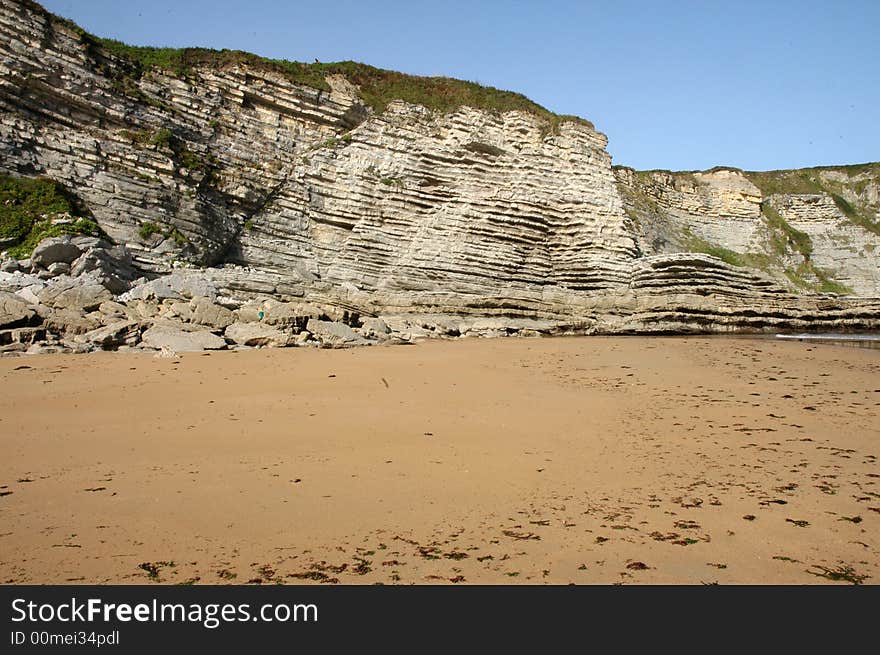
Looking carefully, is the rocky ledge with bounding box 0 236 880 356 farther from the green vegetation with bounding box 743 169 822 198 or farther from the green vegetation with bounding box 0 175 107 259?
the green vegetation with bounding box 743 169 822 198

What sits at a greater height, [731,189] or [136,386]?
[731,189]

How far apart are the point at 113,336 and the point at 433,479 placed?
8972 mm

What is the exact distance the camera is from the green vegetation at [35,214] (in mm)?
14789

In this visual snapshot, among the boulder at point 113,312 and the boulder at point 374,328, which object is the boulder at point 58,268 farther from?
the boulder at point 374,328

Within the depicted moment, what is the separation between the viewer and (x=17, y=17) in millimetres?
17375

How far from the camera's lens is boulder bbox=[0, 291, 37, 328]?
10636 mm

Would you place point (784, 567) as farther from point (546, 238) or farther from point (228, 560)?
point (546, 238)

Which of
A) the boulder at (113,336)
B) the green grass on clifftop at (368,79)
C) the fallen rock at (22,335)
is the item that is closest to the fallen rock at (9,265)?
the fallen rock at (22,335)

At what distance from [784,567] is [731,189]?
38488mm

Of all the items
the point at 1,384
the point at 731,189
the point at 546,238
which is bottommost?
the point at 1,384

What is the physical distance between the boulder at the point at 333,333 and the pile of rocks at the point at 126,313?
24mm

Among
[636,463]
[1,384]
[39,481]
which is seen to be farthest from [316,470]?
[1,384]

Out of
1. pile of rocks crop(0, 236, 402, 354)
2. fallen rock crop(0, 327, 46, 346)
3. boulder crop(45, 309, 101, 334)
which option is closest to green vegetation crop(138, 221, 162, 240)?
pile of rocks crop(0, 236, 402, 354)

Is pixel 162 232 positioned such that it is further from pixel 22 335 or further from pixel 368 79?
pixel 368 79
